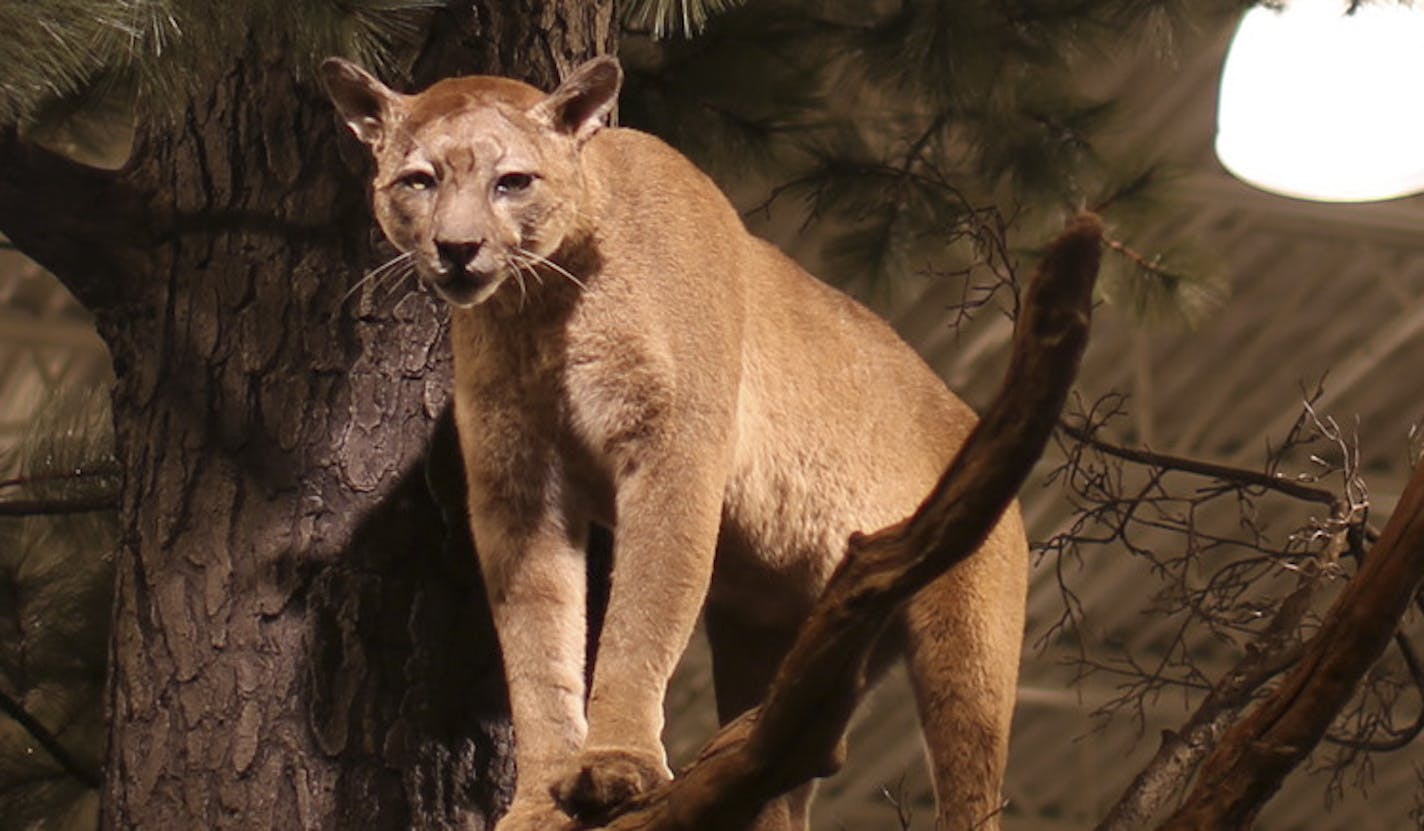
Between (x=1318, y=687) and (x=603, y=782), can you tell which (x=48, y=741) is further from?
(x=1318, y=687)

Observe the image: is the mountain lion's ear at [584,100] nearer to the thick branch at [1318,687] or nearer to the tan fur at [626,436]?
the tan fur at [626,436]

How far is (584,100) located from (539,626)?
0.81 m

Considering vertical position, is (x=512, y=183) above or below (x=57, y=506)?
above

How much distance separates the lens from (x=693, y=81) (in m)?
4.47

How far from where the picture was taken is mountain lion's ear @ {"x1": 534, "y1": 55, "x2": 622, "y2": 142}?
10.3 feet

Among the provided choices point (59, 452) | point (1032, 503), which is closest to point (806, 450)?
point (59, 452)

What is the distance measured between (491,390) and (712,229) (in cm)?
49

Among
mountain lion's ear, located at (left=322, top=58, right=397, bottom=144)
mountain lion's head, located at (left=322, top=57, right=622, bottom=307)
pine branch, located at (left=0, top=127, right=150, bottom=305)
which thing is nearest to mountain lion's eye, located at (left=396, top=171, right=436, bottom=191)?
mountain lion's head, located at (left=322, top=57, right=622, bottom=307)

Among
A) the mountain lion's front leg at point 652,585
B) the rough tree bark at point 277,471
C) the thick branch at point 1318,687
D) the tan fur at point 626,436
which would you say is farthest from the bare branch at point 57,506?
the thick branch at point 1318,687

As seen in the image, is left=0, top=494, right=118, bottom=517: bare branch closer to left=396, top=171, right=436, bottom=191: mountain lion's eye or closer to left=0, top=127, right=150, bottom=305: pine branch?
left=0, top=127, right=150, bottom=305: pine branch

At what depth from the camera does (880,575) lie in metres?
2.26

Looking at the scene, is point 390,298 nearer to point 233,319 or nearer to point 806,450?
point 233,319

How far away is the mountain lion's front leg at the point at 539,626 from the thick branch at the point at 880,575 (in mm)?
420

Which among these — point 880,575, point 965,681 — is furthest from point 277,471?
point 880,575
